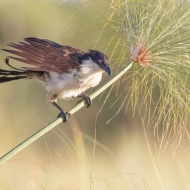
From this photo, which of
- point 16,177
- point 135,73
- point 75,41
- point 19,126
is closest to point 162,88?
point 135,73

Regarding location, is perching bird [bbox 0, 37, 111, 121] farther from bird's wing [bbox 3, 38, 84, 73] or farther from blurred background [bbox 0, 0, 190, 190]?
blurred background [bbox 0, 0, 190, 190]

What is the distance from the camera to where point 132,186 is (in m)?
2.40

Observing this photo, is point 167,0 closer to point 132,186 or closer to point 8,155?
point 132,186

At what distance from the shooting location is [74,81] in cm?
344

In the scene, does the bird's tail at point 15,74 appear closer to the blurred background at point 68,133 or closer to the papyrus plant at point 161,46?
the blurred background at point 68,133

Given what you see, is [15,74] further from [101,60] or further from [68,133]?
[68,133]

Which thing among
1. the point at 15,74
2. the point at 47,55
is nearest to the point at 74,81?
the point at 47,55

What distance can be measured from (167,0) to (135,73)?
349mm

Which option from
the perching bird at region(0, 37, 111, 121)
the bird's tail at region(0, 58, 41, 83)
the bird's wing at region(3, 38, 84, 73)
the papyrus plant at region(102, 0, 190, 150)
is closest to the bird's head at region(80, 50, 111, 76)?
the perching bird at region(0, 37, 111, 121)

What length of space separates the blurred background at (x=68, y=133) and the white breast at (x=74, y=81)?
6.1 inches

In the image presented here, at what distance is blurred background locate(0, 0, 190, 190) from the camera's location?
368 cm

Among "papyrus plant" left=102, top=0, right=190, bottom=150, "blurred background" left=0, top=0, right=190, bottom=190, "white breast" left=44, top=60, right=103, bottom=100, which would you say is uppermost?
"papyrus plant" left=102, top=0, right=190, bottom=150

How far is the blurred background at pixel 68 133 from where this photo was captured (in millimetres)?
3678

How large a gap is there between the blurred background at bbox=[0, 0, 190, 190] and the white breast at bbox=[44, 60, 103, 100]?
16 centimetres
